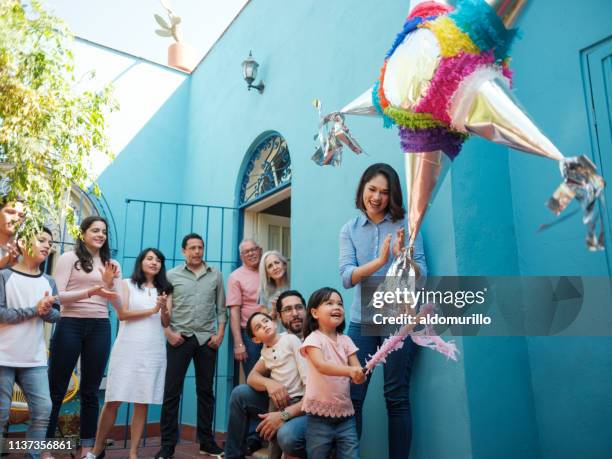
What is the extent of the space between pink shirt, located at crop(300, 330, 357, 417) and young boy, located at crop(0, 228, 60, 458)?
1.29m

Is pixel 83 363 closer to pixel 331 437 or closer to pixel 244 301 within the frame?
pixel 244 301

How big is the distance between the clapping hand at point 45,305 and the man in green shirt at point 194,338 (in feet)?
2.70

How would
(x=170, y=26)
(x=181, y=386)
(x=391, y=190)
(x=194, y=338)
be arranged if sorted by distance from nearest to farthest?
(x=391, y=190) → (x=181, y=386) → (x=194, y=338) → (x=170, y=26)

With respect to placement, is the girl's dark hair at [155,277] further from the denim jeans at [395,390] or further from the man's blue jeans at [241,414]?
the denim jeans at [395,390]

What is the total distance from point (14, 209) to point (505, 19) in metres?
2.10

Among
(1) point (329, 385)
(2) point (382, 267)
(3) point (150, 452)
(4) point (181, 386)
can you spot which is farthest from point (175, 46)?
(1) point (329, 385)

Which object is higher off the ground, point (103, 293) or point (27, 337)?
point (103, 293)

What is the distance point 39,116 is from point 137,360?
140cm

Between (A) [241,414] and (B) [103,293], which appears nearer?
(A) [241,414]

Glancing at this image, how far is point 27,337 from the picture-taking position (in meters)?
2.54

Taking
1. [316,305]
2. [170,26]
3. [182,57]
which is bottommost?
[316,305]

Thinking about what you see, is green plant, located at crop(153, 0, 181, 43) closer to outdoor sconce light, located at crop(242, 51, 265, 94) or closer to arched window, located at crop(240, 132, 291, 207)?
outdoor sconce light, located at crop(242, 51, 265, 94)

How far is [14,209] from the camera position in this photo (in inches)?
91.4

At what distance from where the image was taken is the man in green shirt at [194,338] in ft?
10.3
